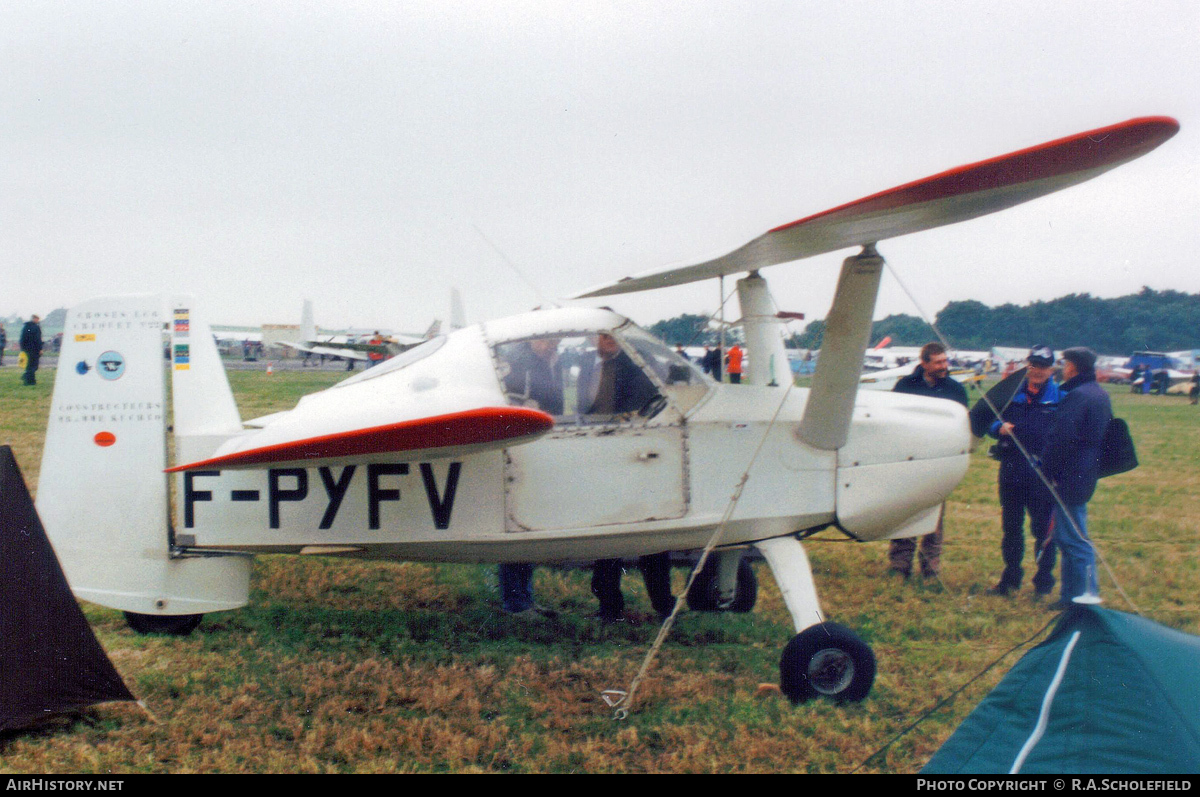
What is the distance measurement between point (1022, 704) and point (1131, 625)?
38 cm

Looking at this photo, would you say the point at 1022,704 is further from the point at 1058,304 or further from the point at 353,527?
the point at 1058,304

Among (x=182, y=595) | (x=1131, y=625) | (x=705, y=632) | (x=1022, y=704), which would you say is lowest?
(x=705, y=632)

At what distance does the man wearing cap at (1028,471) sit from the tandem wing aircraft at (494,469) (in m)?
1.85

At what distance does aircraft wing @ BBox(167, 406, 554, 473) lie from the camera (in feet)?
9.80

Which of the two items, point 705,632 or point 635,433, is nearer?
point 635,433

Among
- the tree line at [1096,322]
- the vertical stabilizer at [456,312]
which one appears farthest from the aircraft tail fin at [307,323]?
the tree line at [1096,322]

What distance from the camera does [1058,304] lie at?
10828mm

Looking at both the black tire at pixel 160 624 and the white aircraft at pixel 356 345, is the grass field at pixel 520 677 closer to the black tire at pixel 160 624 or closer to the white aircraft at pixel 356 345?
the black tire at pixel 160 624

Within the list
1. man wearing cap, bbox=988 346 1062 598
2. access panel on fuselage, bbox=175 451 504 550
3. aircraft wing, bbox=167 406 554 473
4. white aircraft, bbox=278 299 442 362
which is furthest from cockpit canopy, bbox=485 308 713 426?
white aircraft, bbox=278 299 442 362

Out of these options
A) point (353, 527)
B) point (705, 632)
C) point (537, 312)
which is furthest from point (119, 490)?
point (705, 632)

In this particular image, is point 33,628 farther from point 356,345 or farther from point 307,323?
point 307,323

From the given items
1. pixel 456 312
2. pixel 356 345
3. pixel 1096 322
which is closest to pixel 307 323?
pixel 356 345

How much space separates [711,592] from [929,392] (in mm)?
2381

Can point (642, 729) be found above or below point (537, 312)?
below
